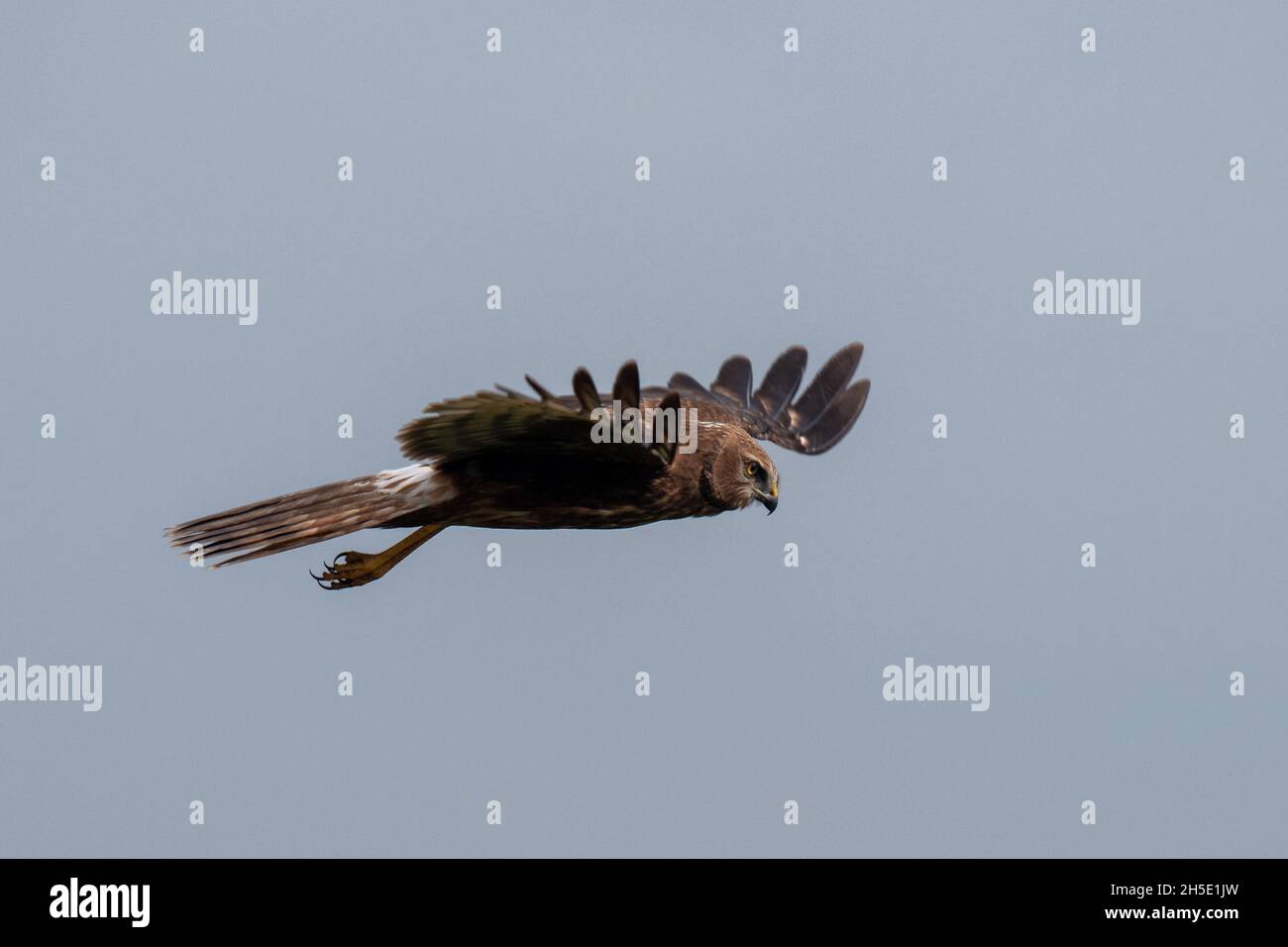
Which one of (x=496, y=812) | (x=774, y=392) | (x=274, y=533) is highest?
(x=774, y=392)

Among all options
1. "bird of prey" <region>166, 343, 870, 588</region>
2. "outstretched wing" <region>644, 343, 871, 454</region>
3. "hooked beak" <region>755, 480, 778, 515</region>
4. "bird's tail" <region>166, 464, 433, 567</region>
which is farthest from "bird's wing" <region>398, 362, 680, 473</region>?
"outstretched wing" <region>644, 343, 871, 454</region>

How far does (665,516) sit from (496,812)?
390 centimetres

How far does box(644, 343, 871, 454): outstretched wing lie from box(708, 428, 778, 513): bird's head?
1900 mm

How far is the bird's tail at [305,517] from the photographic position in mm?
13234

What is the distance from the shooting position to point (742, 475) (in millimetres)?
13992

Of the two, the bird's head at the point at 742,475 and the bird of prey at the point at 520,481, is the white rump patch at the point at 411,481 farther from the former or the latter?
the bird's head at the point at 742,475

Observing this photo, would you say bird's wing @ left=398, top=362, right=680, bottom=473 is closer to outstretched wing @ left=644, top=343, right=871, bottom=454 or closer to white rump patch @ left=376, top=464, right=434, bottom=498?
white rump patch @ left=376, top=464, right=434, bottom=498

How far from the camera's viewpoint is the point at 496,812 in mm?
16625

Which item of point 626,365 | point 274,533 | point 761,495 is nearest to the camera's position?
Result: point 626,365

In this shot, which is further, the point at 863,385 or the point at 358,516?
the point at 863,385

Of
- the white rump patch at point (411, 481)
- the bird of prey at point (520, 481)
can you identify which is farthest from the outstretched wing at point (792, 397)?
the white rump patch at point (411, 481)

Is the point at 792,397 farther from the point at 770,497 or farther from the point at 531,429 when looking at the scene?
the point at 531,429

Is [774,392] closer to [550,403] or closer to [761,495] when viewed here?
[761,495]

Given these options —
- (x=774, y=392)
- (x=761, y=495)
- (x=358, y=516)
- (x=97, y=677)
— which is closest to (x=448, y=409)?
(x=358, y=516)
